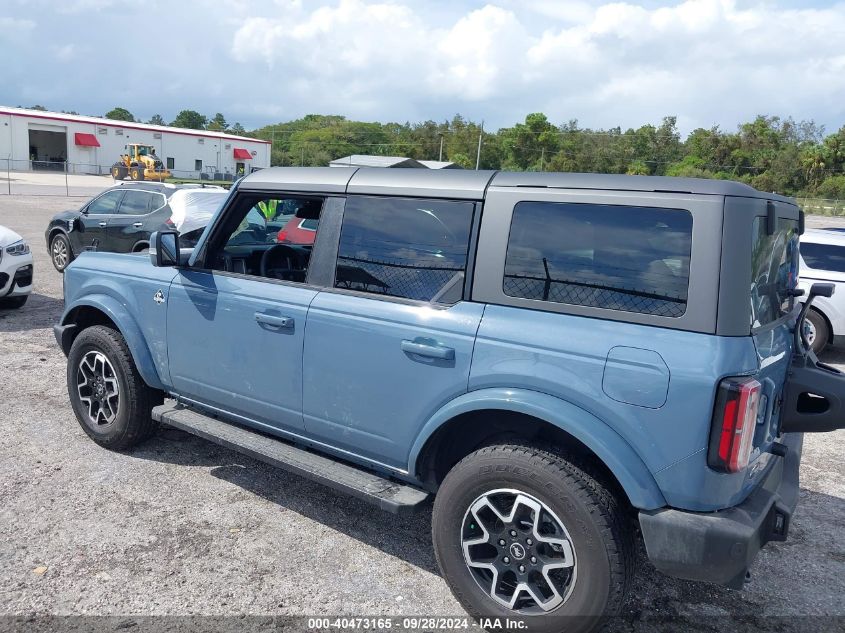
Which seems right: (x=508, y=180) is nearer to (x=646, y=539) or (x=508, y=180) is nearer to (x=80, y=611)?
(x=646, y=539)

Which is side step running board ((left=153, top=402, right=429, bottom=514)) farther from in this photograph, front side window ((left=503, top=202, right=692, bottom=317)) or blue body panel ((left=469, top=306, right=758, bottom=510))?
front side window ((left=503, top=202, right=692, bottom=317))

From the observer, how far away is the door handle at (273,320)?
361cm

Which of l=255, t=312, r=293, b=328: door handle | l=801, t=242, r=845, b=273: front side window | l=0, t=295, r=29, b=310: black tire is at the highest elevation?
l=801, t=242, r=845, b=273: front side window

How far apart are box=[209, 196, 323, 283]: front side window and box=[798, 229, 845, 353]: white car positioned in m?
6.55

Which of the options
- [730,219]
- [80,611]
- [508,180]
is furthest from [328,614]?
[730,219]

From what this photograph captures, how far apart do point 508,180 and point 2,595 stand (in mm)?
2973

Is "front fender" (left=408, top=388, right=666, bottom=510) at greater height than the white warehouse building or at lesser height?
lesser

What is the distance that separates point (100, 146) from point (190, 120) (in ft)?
260

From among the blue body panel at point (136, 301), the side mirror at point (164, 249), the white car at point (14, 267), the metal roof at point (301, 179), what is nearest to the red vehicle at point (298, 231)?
the metal roof at point (301, 179)

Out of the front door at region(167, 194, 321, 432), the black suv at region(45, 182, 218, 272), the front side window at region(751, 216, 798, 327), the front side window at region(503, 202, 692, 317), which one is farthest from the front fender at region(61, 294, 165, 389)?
the black suv at region(45, 182, 218, 272)

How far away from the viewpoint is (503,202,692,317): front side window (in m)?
2.68

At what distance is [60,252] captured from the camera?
12.1 metres

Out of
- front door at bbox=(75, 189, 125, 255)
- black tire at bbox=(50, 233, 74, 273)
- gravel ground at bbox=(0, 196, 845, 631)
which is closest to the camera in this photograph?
gravel ground at bbox=(0, 196, 845, 631)

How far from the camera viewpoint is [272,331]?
3.70 metres
